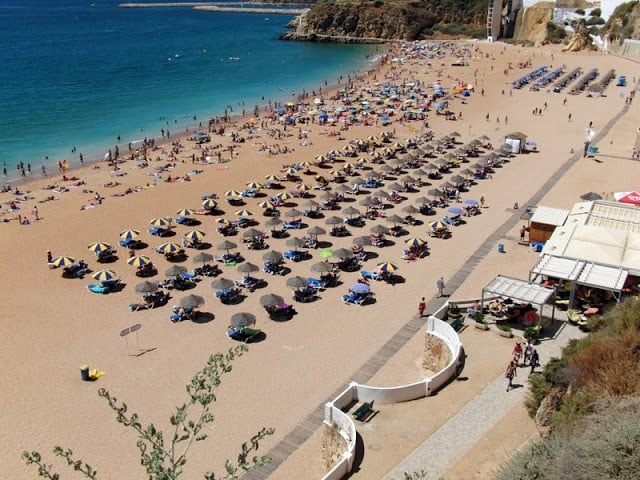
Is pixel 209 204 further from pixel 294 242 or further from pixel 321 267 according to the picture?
pixel 321 267

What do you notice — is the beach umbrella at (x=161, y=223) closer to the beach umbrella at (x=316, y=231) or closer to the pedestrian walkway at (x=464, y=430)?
the beach umbrella at (x=316, y=231)

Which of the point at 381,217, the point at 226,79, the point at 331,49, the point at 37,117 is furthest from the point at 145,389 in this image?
the point at 331,49

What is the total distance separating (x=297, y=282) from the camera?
20.5 metres

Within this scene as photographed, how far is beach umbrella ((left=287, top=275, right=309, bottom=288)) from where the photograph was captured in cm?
2047

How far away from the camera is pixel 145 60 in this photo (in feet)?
261

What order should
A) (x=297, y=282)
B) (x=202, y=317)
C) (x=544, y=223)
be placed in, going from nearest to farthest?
(x=202, y=317) → (x=297, y=282) → (x=544, y=223)

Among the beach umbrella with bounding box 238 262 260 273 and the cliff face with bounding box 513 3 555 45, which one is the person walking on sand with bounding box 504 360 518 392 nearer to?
the beach umbrella with bounding box 238 262 260 273

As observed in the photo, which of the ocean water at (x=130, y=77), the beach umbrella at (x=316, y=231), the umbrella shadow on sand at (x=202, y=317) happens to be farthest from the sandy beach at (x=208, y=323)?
the ocean water at (x=130, y=77)

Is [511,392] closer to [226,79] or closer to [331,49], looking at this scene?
[226,79]

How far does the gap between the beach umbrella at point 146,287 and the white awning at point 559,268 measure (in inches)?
469

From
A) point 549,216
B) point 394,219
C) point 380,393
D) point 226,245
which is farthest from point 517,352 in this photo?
point 226,245

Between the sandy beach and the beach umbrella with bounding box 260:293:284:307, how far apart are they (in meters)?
0.64

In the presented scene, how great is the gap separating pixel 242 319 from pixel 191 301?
6.91 feet

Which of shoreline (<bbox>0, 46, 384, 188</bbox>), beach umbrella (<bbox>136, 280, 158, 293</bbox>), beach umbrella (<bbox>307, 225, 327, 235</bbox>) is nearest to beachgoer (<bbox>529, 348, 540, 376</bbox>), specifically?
beach umbrella (<bbox>307, 225, 327, 235</bbox>)
